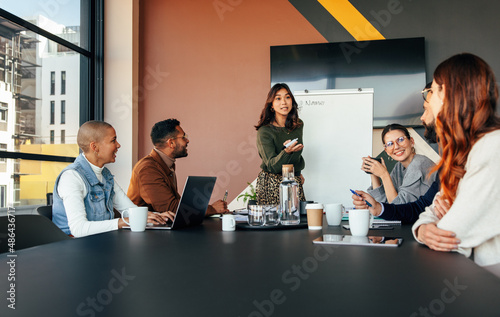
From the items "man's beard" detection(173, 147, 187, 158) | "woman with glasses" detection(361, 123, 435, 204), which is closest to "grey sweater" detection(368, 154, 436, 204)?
"woman with glasses" detection(361, 123, 435, 204)

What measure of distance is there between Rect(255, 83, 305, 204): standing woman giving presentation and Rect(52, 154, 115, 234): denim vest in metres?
1.16

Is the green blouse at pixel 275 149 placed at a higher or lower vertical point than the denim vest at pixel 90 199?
higher

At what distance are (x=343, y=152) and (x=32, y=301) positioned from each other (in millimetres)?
3594

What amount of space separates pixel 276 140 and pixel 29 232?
1921 mm

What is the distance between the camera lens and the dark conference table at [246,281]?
2.23 feet

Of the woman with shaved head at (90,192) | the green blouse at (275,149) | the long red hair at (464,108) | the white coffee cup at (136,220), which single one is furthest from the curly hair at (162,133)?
A: the long red hair at (464,108)

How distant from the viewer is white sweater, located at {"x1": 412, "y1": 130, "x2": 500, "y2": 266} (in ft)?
3.71

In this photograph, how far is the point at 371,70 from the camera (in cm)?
416

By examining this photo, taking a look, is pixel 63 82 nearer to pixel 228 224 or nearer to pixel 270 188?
pixel 270 188

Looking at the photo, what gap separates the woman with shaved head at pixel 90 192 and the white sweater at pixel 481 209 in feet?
3.89

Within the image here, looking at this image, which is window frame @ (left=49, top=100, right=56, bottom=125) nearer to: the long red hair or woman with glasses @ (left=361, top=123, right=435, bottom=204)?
woman with glasses @ (left=361, top=123, right=435, bottom=204)

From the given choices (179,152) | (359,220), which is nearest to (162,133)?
(179,152)

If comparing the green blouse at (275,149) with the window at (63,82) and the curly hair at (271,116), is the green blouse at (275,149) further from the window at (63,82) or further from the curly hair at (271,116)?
the window at (63,82)

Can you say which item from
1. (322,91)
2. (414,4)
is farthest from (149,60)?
(414,4)
